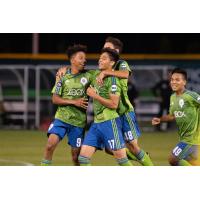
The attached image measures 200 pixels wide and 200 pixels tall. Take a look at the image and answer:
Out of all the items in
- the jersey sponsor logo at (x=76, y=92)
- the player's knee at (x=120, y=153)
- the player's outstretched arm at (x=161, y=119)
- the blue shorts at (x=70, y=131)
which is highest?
the jersey sponsor logo at (x=76, y=92)

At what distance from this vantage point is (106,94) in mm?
12500

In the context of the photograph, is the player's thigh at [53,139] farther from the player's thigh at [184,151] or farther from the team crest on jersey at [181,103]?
the team crest on jersey at [181,103]

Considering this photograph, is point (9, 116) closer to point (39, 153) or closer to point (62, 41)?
point (62, 41)

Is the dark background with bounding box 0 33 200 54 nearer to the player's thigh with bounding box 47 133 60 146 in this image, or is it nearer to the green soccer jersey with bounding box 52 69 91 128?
the green soccer jersey with bounding box 52 69 91 128

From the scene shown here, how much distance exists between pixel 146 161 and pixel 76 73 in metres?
1.75

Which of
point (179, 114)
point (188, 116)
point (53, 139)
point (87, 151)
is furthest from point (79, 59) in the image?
point (188, 116)

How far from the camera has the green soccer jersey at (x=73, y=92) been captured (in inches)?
508

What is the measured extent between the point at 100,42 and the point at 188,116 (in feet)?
44.5

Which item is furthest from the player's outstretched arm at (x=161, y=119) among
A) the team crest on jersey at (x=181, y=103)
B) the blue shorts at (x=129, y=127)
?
the blue shorts at (x=129, y=127)

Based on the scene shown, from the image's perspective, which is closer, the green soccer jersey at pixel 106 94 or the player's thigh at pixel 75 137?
the green soccer jersey at pixel 106 94

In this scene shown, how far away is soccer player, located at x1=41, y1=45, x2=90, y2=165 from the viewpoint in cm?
1289

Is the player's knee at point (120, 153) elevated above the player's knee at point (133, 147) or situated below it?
above

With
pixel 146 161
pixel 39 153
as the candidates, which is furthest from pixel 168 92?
pixel 146 161

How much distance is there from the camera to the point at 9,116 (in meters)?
23.7
